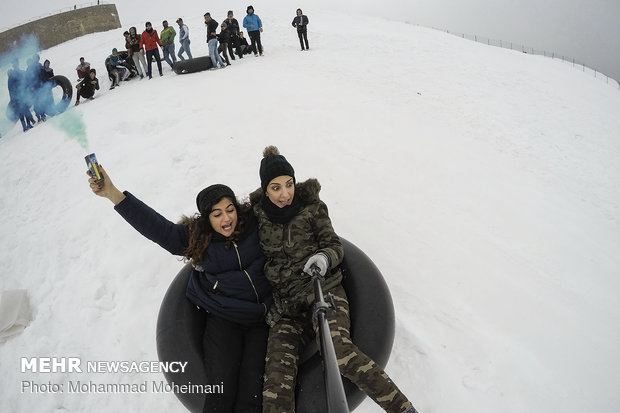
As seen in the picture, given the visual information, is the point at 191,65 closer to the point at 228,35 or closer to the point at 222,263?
the point at 228,35

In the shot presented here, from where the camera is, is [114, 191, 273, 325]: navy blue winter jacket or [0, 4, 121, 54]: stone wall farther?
[0, 4, 121, 54]: stone wall

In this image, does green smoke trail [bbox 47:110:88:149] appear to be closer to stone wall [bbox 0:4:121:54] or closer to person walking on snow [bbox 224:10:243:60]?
person walking on snow [bbox 224:10:243:60]

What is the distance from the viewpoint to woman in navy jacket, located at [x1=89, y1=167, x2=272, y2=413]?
2.17 metres

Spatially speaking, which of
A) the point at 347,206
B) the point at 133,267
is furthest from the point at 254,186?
the point at 133,267

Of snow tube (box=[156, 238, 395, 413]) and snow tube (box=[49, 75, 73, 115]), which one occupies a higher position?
snow tube (box=[49, 75, 73, 115])

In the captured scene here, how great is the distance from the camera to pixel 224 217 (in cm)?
223

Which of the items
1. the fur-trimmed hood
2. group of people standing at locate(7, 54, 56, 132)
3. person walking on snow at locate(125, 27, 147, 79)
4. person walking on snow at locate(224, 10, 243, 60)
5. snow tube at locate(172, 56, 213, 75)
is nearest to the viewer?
the fur-trimmed hood

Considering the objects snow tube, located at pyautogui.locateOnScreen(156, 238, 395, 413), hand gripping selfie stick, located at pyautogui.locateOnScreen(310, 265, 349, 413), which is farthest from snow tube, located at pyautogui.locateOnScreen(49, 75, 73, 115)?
hand gripping selfie stick, located at pyautogui.locateOnScreen(310, 265, 349, 413)

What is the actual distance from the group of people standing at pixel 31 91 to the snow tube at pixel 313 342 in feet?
29.5

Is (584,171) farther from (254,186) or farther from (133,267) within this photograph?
(133,267)

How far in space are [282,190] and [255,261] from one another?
0.56m

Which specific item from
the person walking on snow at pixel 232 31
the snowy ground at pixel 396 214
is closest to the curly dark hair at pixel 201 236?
the snowy ground at pixel 396 214

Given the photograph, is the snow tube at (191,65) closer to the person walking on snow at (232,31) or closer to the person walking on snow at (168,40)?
the person walking on snow at (168,40)

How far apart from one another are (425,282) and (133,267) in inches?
121
